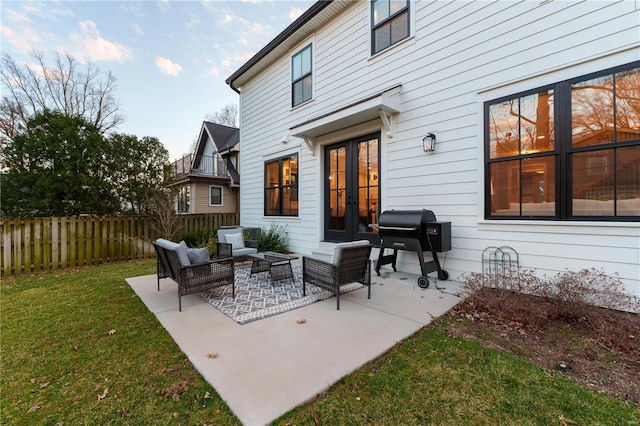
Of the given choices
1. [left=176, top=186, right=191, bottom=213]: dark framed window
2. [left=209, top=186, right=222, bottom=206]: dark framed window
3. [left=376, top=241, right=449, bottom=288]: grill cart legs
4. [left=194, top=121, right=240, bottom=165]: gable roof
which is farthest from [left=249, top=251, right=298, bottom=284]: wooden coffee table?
[left=194, top=121, right=240, bottom=165]: gable roof

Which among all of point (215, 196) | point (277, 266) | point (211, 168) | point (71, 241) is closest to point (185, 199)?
point (215, 196)

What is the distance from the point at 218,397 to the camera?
1.98 meters

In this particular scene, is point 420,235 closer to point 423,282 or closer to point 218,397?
point 423,282

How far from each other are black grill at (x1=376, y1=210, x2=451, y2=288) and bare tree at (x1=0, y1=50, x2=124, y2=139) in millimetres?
16721

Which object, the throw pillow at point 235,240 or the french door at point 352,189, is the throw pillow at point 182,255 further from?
the french door at point 352,189

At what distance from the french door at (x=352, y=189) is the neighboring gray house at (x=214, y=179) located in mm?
11145

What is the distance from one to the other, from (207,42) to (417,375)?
1213 cm

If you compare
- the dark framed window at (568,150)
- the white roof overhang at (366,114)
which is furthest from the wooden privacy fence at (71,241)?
the dark framed window at (568,150)

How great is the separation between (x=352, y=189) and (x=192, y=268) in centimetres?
413

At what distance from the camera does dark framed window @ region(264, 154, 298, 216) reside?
8.22m

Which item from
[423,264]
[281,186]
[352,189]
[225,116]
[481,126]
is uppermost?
[225,116]

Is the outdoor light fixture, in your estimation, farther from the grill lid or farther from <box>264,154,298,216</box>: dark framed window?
<box>264,154,298,216</box>: dark framed window

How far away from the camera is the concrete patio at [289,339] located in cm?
205

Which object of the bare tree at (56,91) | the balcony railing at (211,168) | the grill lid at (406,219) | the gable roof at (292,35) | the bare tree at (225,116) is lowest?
the grill lid at (406,219)
